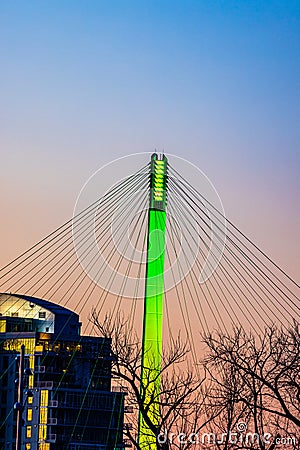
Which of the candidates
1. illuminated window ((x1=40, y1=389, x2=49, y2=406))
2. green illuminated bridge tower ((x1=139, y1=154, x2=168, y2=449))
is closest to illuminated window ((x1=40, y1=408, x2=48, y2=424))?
illuminated window ((x1=40, y1=389, x2=49, y2=406))

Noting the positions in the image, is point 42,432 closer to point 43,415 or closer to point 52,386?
point 43,415

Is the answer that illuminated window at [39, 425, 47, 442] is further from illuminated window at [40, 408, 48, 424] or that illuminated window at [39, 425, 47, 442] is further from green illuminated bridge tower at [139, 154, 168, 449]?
green illuminated bridge tower at [139, 154, 168, 449]

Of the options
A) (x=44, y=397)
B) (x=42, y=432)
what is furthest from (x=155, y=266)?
(x=44, y=397)

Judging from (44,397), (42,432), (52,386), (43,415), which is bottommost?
(42,432)

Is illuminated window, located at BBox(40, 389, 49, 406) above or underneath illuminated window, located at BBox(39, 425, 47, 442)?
above

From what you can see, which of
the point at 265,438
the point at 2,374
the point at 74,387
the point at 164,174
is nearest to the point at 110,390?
the point at 74,387

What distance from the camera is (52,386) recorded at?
78.7 m

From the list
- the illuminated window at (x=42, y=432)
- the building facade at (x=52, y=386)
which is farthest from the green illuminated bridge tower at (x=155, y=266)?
the illuminated window at (x=42, y=432)

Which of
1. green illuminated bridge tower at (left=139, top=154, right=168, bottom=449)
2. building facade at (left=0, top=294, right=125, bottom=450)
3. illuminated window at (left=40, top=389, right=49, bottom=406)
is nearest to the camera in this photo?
green illuminated bridge tower at (left=139, top=154, right=168, bottom=449)

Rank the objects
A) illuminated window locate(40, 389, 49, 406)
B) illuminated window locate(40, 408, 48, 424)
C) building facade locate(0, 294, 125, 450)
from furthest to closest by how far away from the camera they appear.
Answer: illuminated window locate(40, 389, 49, 406), illuminated window locate(40, 408, 48, 424), building facade locate(0, 294, 125, 450)

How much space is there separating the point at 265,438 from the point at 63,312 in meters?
61.1

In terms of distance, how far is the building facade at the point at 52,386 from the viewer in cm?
7473

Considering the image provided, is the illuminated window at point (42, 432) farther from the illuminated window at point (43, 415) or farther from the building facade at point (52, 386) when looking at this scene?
the illuminated window at point (43, 415)

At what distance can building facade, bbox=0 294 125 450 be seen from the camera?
74731 millimetres
